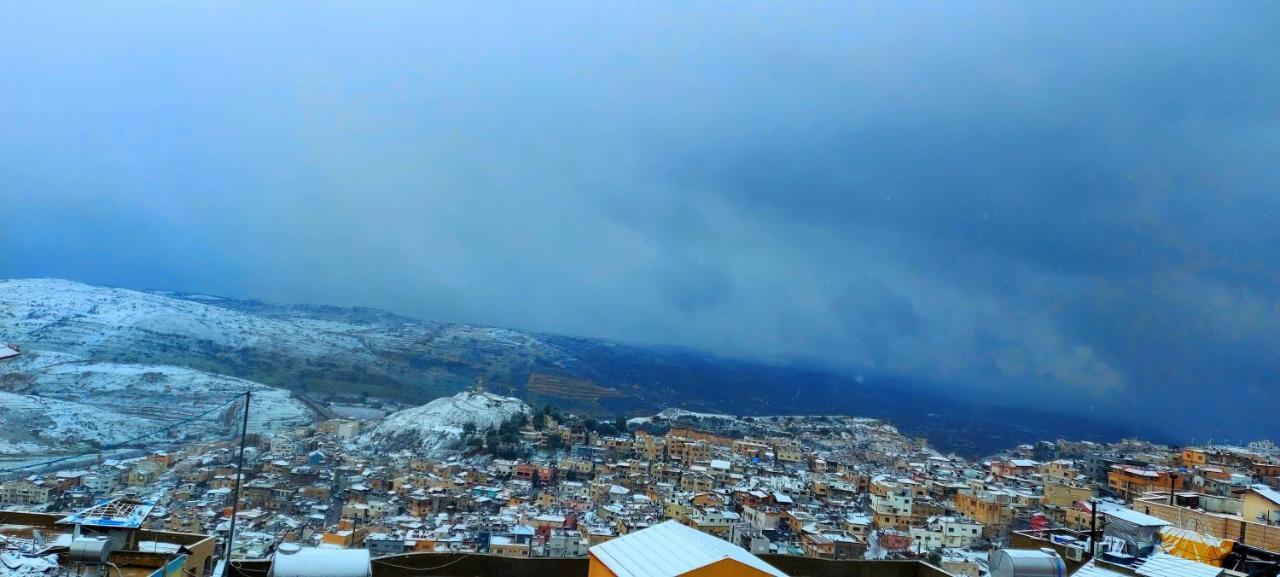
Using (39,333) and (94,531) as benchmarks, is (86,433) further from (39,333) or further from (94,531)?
(94,531)

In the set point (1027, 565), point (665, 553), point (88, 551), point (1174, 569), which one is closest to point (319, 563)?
point (88, 551)

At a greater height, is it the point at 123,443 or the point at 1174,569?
the point at 1174,569

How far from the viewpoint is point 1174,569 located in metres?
3.92

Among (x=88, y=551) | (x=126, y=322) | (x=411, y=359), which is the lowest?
(x=88, y=551)

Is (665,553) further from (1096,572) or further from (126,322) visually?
(126,322)

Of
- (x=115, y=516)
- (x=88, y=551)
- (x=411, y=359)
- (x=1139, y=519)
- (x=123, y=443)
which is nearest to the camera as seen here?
(x=88, y=551)

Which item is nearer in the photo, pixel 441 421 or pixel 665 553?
pixel 665 553

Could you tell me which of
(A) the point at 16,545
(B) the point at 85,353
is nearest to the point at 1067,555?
(A) the point at 16,545

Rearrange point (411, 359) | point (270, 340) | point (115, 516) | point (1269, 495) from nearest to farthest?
point (115, 516) → point (1269, 495) → point (270, 340) → point (411, 359)

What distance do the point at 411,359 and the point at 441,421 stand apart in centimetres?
614

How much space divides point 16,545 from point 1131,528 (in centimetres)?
922

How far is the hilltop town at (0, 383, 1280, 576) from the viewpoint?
35.0 feet

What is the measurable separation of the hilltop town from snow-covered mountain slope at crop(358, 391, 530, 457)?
82mm

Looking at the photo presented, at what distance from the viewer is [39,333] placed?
24.0m
